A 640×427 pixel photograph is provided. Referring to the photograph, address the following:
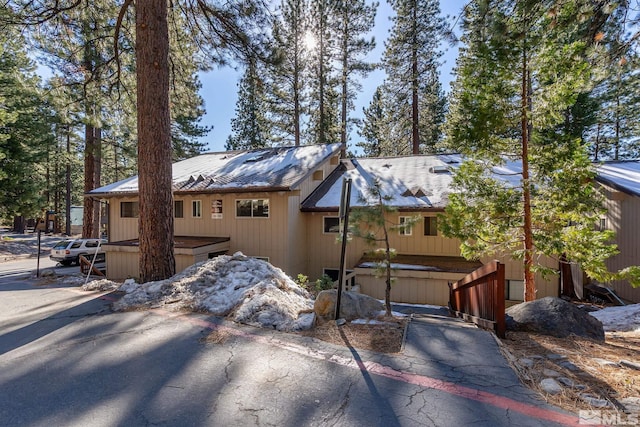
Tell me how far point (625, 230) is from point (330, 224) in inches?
394

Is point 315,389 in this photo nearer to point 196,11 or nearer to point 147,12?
point 147,12

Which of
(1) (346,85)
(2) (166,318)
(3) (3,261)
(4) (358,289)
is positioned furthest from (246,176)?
(3) (3,261)

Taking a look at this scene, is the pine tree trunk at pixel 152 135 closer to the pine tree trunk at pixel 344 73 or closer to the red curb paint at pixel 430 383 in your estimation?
the red curb paint at pixel 430 383

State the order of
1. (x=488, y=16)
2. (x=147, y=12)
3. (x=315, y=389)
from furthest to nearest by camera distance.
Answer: (x=147, y=12), (x=488, y=16), (x=315, y=389)

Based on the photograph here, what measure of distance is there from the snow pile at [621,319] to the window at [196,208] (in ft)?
44.6

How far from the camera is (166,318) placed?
15.6 feet

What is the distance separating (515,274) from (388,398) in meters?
10.0

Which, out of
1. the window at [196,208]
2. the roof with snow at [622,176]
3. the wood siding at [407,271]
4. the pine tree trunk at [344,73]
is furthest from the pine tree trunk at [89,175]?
the roof with snow at [622,176]

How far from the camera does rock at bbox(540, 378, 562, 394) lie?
2734 millimetres

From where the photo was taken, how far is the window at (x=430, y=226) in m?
11.6

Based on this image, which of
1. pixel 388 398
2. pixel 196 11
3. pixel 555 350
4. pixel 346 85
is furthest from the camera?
pixel 346 85

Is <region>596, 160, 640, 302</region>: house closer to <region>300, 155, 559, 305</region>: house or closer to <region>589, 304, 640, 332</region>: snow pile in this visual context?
<region>300, 155, 559, 305</region>: house

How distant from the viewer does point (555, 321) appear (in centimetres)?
463

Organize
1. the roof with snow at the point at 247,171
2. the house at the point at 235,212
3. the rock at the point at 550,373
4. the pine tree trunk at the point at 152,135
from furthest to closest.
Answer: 1. the roof with snow at the point at 247,171
2. the house at the point at 235,212
3. the pine tree trunk at the point at 152,135
4. the rock at the point at 550,373
